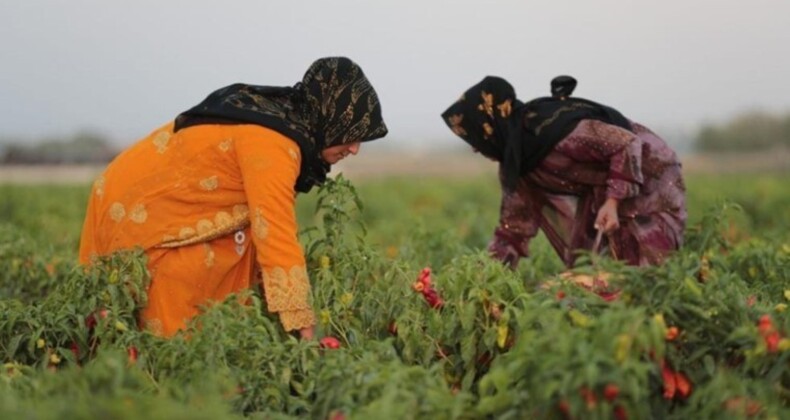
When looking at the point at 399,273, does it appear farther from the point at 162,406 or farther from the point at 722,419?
the point at 162,406

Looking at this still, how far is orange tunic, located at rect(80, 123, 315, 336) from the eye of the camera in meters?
4.08

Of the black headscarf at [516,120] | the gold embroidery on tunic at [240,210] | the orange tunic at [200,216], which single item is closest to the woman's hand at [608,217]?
the black headscarf at [516,120]

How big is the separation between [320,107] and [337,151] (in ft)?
0.60

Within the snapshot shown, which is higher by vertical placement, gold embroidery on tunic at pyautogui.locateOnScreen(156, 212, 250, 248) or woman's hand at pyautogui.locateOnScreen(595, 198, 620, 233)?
gold embroidery on tunic at pyautogui.locateOnScreen(156, 212, 250, 248)

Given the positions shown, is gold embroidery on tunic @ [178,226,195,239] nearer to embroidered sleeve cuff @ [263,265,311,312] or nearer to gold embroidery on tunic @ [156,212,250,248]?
gold embroidery on tunic @ [156,212,250,248]

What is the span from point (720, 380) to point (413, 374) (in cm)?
82

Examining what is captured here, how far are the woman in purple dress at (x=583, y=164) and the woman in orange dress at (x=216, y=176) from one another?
0.84 metres

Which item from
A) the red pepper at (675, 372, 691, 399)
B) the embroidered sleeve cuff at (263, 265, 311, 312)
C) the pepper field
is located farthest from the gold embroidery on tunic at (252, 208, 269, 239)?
the red pepper at (675, 372, 691, 399)

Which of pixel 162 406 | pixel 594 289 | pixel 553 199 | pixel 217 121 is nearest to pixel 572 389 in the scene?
pixel 594 289

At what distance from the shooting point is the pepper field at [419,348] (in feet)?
9.37

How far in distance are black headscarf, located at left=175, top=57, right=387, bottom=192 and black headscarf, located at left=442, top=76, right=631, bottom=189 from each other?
2.65ft

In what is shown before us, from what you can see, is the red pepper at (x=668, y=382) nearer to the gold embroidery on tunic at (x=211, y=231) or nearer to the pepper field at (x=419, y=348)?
the pepper field at (x=419, y=348)

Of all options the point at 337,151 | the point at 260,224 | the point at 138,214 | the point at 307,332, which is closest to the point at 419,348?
the point at 307,332

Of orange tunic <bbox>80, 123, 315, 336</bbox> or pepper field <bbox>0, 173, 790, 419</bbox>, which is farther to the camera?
orange tunic <bbox>80, 123, 315, 336</bbox>
